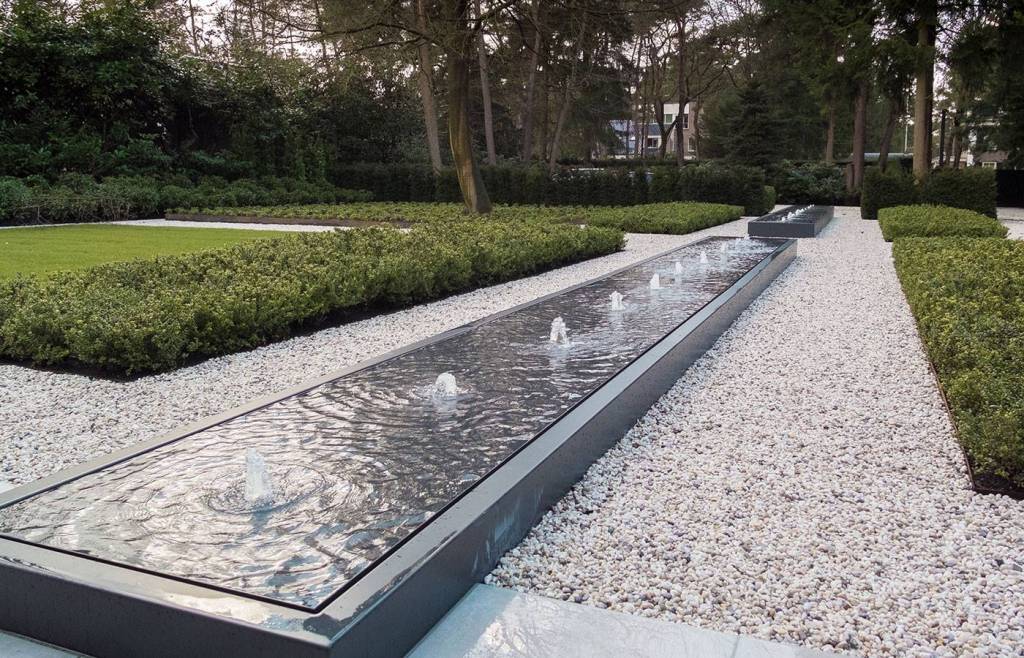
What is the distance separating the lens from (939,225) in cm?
1250

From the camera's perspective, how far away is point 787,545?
2.95 meters

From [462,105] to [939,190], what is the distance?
1100 centimetres

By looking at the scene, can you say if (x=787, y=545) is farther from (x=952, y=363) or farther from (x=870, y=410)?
(x=952, y=363)

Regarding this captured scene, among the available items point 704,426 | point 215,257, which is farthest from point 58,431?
point 215,257

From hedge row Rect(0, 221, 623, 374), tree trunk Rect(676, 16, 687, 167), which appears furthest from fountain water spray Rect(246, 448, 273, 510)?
tree trunk Rect(676, 16, 687, 167)

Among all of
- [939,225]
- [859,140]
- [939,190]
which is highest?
[859,140]

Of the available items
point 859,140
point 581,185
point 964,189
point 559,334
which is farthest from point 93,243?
point 859,140

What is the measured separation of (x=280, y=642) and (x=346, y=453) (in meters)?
1.39

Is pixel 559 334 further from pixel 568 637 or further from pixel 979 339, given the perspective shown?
pixel 568 637

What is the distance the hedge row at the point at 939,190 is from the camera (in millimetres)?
18359

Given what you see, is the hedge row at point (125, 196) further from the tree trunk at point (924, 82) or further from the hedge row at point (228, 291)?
the tree trunk at point (924, 82)

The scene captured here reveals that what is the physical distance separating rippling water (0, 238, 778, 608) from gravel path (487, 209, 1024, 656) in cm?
43

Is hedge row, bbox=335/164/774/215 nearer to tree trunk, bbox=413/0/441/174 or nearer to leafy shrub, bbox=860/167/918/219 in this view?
tree trunk, bbox=413/0/441/174

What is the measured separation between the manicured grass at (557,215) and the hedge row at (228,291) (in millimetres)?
6173
